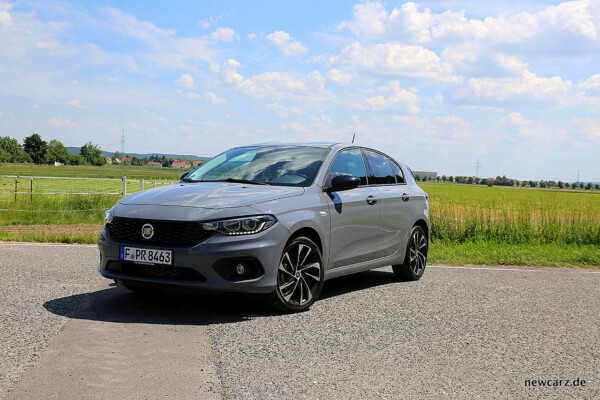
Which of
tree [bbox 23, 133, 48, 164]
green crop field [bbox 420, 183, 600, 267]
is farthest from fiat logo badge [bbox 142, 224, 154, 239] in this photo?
tree [bbox 23, 133, 48, 164]

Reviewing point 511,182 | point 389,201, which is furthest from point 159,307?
point 511,182

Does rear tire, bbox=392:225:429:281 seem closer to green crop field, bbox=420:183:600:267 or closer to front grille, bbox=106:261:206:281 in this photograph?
green crop field, bbox=420:183:600:267

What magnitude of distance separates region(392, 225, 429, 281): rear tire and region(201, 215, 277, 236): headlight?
10.6 ft

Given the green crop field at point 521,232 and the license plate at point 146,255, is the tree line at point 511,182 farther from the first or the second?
the license plate at point 146,255

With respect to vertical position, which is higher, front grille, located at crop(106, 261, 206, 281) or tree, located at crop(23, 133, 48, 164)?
tree, located at crop(23, 133, 48, 164)

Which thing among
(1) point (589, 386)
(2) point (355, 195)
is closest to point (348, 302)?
(2) point (355, 195)

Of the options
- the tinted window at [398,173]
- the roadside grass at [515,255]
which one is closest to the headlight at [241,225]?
the tinted window at [398,173]

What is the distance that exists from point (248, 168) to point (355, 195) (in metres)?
1.26

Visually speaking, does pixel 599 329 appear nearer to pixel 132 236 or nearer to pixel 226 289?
pixel 226 289

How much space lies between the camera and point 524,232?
15914 millimetres

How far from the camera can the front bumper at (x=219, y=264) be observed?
5922 mm

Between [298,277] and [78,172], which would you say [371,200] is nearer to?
[298,277]

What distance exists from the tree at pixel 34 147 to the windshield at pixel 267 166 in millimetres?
203775

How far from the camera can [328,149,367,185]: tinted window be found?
7458 millimetres
